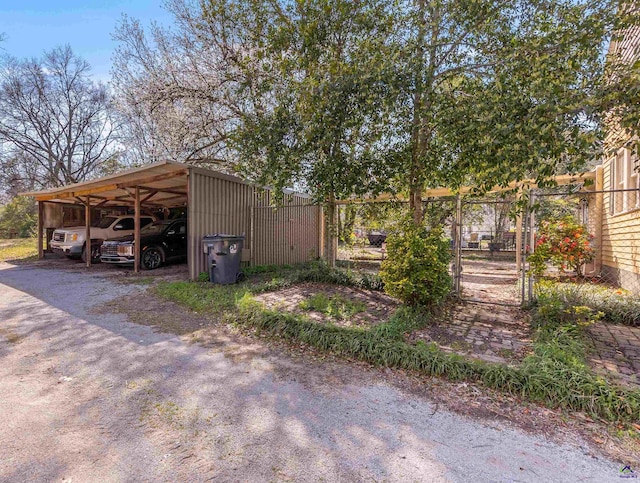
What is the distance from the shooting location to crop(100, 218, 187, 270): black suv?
9688 mm

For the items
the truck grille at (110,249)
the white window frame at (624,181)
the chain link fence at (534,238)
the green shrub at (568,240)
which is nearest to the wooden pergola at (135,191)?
the truck grille at (110,249)

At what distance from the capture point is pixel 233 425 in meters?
2.35

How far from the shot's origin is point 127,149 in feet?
61.2

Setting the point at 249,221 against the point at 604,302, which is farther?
the point at 249,221

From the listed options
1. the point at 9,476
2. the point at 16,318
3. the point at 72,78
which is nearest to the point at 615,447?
the point at 9,476

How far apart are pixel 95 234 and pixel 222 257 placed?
6.81 m

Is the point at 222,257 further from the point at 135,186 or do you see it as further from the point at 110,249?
the point at 110,249

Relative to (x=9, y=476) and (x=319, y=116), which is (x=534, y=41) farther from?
(x=9, y=476)

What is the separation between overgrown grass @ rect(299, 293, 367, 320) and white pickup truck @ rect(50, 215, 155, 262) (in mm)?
8216

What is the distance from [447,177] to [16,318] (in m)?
7.02

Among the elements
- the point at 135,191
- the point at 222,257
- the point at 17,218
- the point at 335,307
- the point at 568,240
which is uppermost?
the point at 17,218

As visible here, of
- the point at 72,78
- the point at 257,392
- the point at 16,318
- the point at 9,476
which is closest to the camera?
the point at 9,476

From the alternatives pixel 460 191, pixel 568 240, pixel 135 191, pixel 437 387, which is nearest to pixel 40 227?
pixel 135 191

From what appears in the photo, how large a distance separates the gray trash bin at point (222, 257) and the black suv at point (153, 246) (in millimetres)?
3501
